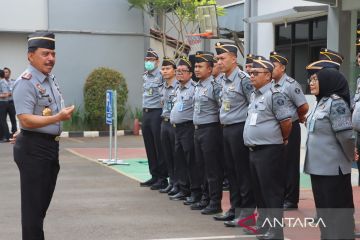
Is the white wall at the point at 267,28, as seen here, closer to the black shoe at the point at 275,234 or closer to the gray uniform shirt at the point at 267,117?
the gray uniform shirt at the point at 267,117

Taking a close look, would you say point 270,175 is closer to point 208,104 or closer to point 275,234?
point 275,234

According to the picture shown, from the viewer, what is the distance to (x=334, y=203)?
561 centimetres

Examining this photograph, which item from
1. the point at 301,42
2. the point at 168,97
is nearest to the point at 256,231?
the point at 168,97

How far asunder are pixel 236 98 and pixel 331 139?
6.52ft

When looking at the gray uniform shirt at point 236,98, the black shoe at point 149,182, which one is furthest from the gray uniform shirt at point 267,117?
the black shoe at point 149,182

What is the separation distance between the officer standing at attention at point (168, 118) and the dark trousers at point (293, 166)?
1.82 metres

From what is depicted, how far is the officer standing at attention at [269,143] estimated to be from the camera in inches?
256

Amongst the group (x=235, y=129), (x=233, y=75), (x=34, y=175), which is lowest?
(x=34, y=175)

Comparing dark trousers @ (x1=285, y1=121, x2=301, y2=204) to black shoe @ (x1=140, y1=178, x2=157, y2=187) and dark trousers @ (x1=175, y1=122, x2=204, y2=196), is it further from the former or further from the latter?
black shoe @ (x1=140, y1=178, x2=157, y2=187)

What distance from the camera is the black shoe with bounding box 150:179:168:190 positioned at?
1025 cm

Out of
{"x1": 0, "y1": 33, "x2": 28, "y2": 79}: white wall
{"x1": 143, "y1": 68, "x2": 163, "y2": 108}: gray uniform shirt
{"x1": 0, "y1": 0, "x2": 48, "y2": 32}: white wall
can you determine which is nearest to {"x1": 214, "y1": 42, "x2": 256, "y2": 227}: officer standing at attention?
{"x1": 143, "y1": 68, "x2": 163, "y2": 108}: gray uniform shirt

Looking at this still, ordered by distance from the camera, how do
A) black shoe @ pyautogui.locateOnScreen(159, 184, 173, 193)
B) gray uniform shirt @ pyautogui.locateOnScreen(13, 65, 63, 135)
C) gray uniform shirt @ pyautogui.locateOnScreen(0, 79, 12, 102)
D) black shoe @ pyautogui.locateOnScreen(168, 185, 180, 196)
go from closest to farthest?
gray uniform shirt @ pyautogui.locateOnScreen(13, 65, 63, 135)
black shoe @ pyautogui.locateOnScreen(168, 185, 180, 196)
black shoe @ pyautogui.locateOnScreen(159, 184, 173, 193)
gray uniform shirt @ pyautogui.locateOnScreen(0, 79, 12, 102)

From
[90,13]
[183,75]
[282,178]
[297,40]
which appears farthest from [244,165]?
[90,13]

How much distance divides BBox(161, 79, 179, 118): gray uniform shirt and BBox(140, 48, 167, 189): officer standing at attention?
328mm
